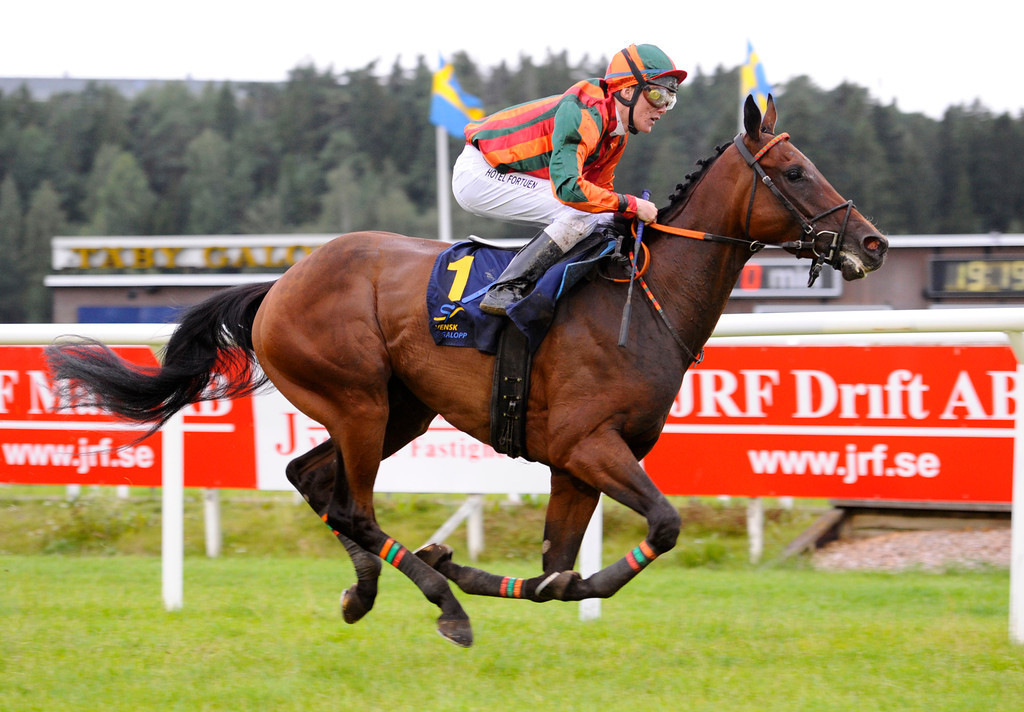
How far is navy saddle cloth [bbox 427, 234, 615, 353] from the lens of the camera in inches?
149

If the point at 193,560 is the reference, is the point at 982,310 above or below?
above

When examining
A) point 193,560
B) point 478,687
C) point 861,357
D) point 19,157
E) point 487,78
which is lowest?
point 193,560

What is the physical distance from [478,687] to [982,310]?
243cm

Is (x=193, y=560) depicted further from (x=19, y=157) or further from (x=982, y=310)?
(x=19, y=157)

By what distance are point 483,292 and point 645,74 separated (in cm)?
99

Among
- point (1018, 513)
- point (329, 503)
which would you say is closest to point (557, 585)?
point (329, 503)

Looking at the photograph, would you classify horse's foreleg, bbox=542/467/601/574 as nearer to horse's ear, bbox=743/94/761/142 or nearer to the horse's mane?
the horse's mane

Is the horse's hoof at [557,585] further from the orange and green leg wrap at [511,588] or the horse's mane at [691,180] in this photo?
the horse's mane at [691,180]

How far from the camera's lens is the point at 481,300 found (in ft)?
12.7

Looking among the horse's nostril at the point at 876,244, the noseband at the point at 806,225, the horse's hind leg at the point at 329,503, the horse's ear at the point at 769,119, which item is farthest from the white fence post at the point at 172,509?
the horse's nostril at the point at 876,244

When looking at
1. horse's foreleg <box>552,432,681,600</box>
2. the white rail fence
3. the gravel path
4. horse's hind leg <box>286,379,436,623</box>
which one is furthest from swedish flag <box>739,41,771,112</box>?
horse's foreleg <box>552,432,681,600</box>

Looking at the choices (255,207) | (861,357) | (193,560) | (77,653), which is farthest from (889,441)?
(255,207)

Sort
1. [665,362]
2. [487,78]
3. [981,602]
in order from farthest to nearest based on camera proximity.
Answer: [487,78] < [981,602] < [665,362]

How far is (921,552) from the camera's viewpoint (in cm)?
663
